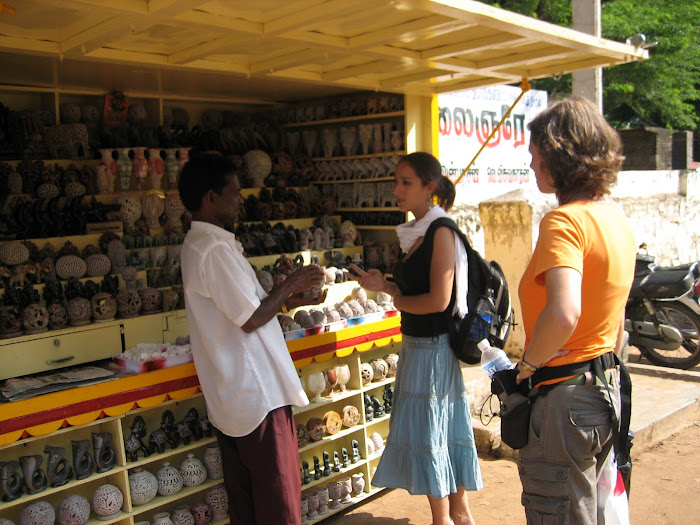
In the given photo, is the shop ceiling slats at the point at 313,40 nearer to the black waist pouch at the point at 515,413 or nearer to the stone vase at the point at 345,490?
the black waist pouch at the point at 515,413

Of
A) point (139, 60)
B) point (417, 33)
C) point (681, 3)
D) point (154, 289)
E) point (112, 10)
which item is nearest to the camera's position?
point (112, 10)

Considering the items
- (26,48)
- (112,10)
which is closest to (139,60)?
(26,48)

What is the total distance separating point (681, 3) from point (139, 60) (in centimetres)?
1462

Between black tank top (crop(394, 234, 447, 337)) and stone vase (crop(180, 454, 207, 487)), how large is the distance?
1.22 metres

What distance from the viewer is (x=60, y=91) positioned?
15.2ft

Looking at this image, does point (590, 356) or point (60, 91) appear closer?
point (590, 356)

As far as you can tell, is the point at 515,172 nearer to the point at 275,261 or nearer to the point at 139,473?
the point at 275,261

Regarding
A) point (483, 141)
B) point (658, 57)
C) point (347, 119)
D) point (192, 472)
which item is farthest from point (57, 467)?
point (658, 57)

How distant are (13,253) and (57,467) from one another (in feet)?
5.10

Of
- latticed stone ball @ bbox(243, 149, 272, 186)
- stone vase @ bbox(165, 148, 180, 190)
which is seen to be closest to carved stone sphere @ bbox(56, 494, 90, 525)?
stone vase @ bbox(165, 148, 180, 190)

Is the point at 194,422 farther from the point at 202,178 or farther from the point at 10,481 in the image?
the point at 202,178

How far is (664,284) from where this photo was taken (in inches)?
244

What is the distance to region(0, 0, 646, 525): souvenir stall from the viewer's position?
2865 millimetres

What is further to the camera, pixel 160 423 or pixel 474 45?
pixel 474 45
